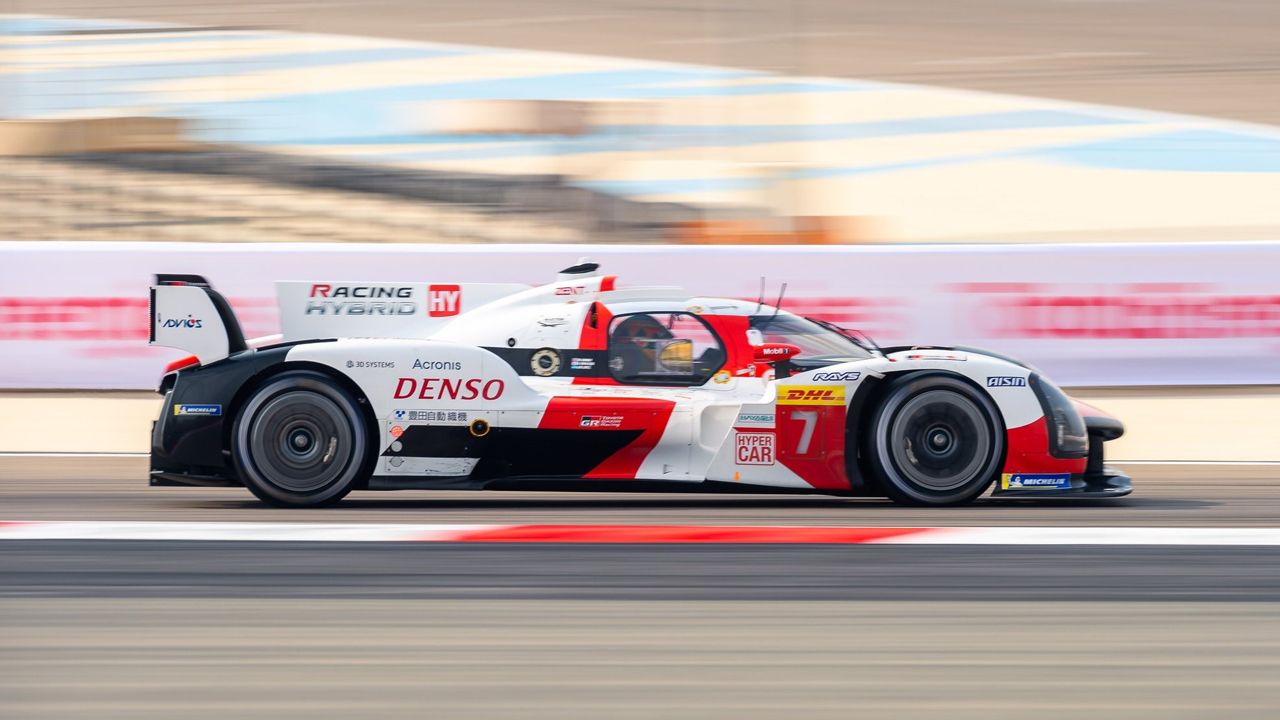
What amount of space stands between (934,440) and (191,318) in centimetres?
352

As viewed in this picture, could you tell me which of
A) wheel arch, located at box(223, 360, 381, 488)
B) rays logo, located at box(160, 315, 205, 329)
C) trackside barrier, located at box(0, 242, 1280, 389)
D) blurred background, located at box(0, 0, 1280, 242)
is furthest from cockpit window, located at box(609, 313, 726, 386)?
blurred background, located at box(0, 0, 1280, 242)

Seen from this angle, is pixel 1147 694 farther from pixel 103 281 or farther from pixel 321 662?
pixel 103 281

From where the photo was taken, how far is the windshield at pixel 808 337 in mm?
7730

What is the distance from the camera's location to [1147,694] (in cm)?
414

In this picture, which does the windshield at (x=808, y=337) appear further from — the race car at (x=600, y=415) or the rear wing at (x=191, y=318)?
the rear wing at (x=191, y=318)

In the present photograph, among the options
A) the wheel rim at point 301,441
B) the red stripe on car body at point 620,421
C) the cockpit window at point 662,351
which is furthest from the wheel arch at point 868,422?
the wheel rim at point 301,441

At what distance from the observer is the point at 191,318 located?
7.55m

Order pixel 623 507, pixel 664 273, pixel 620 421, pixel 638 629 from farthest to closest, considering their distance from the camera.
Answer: pixel 664 273
pixel 623 507
pixel 620 421
pixel 638 629

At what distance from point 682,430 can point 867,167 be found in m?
12.2

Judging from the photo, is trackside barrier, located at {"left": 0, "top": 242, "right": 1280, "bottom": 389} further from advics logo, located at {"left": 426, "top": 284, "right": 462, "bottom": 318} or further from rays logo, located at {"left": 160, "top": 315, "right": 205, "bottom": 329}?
rays logo, located at {"left": 160, "top": 315, "right": 205, "bottom": 329}

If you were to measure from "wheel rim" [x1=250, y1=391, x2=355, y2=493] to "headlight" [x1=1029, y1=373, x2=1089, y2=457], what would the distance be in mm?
3232

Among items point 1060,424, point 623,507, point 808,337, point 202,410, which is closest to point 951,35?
point 808,337

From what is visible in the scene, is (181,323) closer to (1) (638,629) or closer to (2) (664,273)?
(1) (638,629)

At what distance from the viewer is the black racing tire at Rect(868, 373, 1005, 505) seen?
Answer: 7555 millimetres
